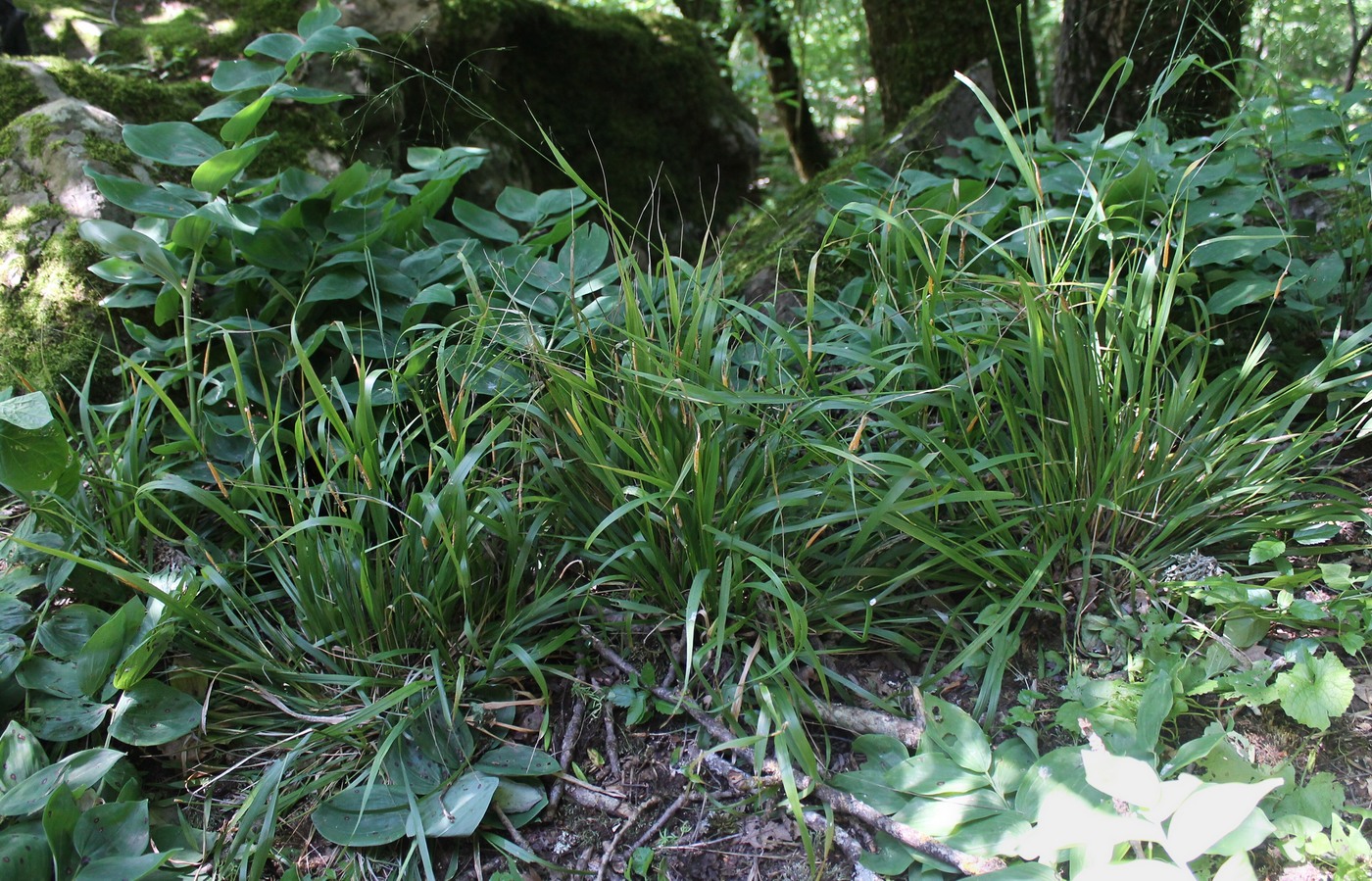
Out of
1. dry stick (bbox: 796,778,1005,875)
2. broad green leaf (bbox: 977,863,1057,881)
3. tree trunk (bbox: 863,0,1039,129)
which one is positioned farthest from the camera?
tree trunk (bbox: 863,0,1039,129)

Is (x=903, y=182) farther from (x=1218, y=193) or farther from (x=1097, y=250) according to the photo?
(x=1218, y=193)

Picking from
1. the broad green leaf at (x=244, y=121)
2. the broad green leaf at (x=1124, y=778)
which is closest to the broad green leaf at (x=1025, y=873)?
the broad green leaf at (x=1124, y=778)

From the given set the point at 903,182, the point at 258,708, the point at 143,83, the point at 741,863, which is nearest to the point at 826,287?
the point at 903,182

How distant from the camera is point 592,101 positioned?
3.68 meters

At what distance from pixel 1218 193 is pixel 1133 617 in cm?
100

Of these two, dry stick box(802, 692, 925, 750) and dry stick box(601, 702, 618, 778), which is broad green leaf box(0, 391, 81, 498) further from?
dry stick box(802, 692, 925, 750)

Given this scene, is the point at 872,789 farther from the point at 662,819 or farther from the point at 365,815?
the point at 365,815

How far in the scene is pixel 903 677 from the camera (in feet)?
4.81

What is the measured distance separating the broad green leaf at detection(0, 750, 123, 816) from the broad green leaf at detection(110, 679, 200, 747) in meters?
0.05

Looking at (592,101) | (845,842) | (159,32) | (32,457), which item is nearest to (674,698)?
(845,842)

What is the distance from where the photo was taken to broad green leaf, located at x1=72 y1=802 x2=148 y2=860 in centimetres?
119

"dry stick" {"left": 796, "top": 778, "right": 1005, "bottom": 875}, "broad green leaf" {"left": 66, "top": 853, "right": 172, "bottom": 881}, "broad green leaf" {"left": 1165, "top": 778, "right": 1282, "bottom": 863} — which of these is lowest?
"dry stick" {"left": 796, "top": 778, "right": 1005, "bottom": 875}

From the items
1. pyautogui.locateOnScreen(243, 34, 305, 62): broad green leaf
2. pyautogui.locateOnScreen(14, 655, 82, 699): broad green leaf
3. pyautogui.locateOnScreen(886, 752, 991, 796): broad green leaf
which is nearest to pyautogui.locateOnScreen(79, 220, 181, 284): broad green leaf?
pyautogui.locateOnScreen(243, 34, 305, 62): broad green leaf

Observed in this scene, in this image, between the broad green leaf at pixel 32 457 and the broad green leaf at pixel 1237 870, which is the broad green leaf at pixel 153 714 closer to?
the broad green leaf at pixel 32 457
